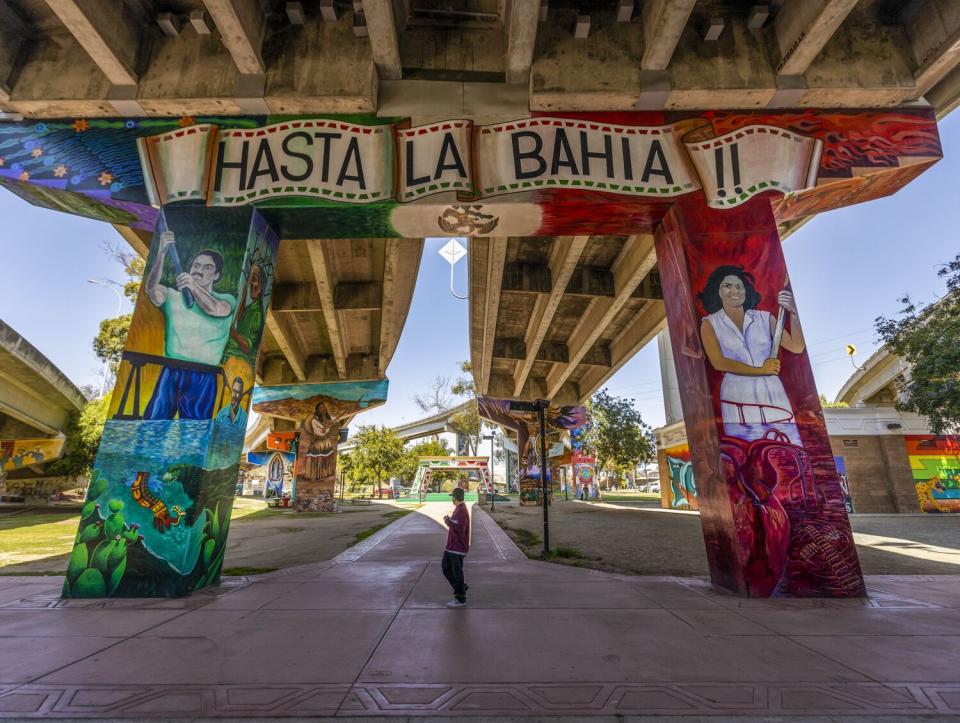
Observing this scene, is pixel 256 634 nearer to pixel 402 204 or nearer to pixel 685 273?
pixel 402 204

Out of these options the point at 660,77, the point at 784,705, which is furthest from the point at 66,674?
the point at 660,77

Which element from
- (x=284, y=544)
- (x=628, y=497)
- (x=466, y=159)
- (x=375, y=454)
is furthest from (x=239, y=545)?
(x=628, y=497)

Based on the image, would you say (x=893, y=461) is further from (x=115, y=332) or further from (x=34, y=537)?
(x=115, y=332)

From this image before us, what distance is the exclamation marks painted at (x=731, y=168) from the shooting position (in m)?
7.62

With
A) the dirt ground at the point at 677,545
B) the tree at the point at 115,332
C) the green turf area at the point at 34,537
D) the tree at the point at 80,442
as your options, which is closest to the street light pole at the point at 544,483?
the dirt ground at the point at 677,545

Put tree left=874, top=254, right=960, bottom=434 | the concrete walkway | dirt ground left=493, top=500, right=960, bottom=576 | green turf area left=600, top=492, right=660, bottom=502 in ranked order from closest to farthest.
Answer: the concrete walkway → dirt ground left=493, top=500, right=960, bottom=576 → tree left=874, top=254, right=960, bottom=434 → green turf area left=600, top=492, right=660, bottom=502

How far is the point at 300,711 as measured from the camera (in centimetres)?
299

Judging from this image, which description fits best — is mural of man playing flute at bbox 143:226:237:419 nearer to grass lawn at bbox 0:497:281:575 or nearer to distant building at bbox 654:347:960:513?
grass lawn at bbox 0:497:281:575

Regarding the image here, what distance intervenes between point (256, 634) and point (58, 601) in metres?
3.66

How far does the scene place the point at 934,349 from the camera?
18047 mm

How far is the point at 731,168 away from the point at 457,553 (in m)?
7.41

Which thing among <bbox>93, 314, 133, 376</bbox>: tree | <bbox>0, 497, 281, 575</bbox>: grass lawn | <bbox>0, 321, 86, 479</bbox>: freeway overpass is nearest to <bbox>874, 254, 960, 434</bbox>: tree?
<bbox>0, 497, 281, 575</bbox>: grass lawn

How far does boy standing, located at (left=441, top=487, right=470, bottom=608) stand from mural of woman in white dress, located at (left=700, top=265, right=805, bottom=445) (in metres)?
4.10

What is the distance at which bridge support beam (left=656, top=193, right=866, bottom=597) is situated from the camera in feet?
20.7
